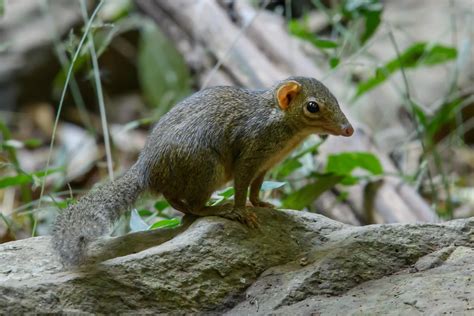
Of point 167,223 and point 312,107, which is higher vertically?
point 312,107

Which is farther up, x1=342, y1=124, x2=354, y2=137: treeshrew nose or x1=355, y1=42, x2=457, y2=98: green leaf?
x1=355, y1=42, x2=457, y2=98: green leaf

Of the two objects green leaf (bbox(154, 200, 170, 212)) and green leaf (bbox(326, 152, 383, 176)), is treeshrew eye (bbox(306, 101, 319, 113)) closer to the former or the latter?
green leaf (bbox(154, 200, 170, 212))

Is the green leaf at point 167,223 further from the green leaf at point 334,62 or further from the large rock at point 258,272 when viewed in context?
the green leaf at point 334,62

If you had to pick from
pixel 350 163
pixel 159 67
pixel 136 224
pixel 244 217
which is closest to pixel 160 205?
pixel 136 224

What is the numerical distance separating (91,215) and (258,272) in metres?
0.87

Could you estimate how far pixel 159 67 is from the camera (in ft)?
31.6

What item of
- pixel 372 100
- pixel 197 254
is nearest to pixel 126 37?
pixel 372 100

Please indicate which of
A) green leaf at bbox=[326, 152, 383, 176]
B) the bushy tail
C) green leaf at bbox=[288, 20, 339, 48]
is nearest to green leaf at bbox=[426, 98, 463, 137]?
green leaf at bbox=[326, 152, 383, 176]

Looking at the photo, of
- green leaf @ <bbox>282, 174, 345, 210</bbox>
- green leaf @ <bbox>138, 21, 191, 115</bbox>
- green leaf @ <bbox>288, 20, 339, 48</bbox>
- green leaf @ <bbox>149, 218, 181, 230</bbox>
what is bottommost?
green leaf @ <bbox>282, 174, 345, 210</bbox>

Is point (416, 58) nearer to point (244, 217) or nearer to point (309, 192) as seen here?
point (309, 192)

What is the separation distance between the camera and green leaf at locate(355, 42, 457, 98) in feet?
21.5

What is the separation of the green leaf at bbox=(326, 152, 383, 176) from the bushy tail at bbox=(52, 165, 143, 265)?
2191 millimetres

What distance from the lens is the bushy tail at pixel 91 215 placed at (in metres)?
3.48

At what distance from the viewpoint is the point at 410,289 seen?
3.35 meters
